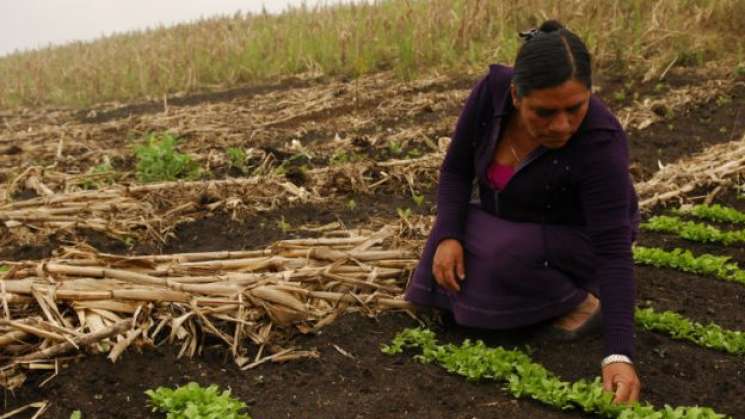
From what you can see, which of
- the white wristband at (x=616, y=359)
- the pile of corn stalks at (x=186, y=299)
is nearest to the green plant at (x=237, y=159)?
the pile of corn stalks at (x=186, y=299)

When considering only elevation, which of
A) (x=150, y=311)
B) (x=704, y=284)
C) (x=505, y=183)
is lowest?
(x=704, y=284)

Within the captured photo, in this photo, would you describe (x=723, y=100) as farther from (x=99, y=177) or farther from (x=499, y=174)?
(x=99, y=177)

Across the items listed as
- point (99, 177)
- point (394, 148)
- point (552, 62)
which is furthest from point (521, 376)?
point (99, 177)

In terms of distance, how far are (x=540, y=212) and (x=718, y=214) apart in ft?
7.66

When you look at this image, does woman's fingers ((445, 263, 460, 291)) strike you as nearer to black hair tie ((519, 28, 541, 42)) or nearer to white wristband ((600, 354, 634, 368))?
white wristband ((600, 354, 634, 368))

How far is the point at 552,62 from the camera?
2.89 meters

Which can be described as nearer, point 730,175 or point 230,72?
point 730,175

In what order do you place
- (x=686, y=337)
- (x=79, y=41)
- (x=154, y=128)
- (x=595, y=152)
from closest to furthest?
(x=595, y=152)
(x=686, y=337)
(x=154, y=128)
(x=79, y=41)

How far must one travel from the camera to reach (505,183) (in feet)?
11.5

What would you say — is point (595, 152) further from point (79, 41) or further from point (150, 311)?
point (79, 41)

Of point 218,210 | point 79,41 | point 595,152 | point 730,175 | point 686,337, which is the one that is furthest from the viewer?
point 79,41

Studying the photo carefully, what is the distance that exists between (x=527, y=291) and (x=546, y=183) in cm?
50

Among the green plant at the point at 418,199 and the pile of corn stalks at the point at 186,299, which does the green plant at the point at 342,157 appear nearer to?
the green plant at the point at 418,199

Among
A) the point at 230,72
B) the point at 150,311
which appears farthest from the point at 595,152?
the point at 230,72
